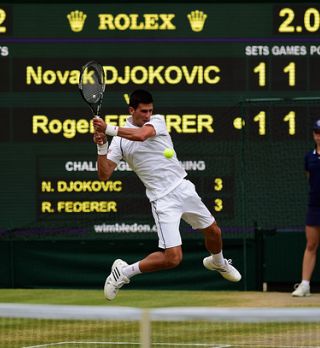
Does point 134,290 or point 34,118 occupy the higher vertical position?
point 34,118

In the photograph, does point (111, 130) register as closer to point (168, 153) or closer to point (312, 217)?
point (168, 153)

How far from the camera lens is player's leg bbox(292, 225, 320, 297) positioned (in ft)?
38.2

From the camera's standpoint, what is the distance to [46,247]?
13.0 m

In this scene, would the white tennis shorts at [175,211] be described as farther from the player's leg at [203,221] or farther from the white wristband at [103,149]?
the white wristband at [103,149]

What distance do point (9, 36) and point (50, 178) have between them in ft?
5.41

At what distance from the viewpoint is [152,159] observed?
9.32m

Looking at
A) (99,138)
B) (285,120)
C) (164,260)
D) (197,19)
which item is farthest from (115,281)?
(197,19)

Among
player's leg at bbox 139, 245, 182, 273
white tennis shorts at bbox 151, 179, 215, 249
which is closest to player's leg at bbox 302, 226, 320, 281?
white tennis shorts at bbox 151, 179, 215, 249

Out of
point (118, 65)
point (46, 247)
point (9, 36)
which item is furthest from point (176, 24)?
point (46, 247)

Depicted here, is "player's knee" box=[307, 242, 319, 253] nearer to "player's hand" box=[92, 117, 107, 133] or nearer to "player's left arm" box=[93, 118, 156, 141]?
"player's left arm" box=[93, 118, 156, 141]

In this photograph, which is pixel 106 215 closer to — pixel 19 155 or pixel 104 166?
pixel 19 155

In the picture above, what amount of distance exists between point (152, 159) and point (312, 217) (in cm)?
287

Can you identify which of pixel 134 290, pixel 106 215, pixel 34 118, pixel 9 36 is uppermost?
pixel 9 36

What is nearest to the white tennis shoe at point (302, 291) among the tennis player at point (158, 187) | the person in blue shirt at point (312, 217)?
the person in blue shirt at point (312, 217)
